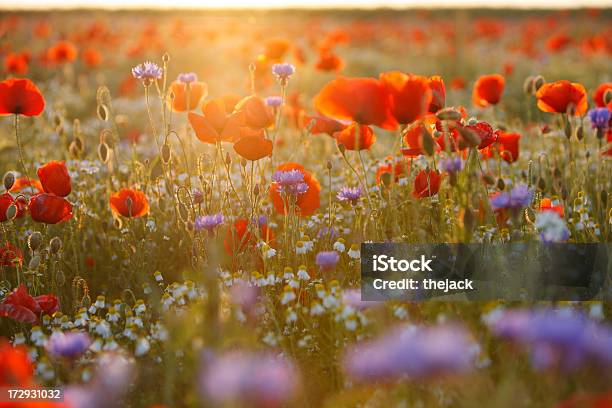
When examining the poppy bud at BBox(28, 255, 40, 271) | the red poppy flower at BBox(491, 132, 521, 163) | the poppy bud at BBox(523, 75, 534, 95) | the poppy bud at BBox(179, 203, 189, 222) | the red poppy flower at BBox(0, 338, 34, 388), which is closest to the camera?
the red poppy flower at BBox(0, 338, 34, 388)

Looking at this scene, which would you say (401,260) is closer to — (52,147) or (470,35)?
(52,147)

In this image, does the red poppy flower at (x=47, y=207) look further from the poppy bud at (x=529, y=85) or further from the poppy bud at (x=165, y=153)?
the poppy bud at (x=529, y=85)

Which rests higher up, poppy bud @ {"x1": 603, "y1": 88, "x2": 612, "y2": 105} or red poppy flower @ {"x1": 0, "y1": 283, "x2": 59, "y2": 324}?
poppy bud @ {"x1": 603, "y1": 88, "x2": 612, "y2": 105}

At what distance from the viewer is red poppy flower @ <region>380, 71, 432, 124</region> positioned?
7.50 ft

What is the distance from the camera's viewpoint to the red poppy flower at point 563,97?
307 centimetres

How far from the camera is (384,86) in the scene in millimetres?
2363

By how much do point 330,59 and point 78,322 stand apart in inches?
156

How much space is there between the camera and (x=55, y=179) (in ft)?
9.95

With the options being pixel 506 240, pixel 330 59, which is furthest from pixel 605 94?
pixel 330 59

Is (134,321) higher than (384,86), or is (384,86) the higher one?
(384,86)

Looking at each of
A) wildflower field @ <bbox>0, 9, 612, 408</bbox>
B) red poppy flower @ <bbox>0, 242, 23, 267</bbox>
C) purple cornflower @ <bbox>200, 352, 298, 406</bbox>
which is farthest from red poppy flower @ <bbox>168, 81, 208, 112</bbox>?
purple cornflower @ <bbox>200, 352, 298, 406</bbox>

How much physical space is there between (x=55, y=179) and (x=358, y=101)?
4.75ft

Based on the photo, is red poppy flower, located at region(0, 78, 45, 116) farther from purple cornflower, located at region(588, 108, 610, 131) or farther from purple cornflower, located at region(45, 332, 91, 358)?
purple cornflower, located at region(588, 108, 610, 131)

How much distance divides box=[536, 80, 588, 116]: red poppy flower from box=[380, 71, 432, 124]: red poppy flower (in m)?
1.01
